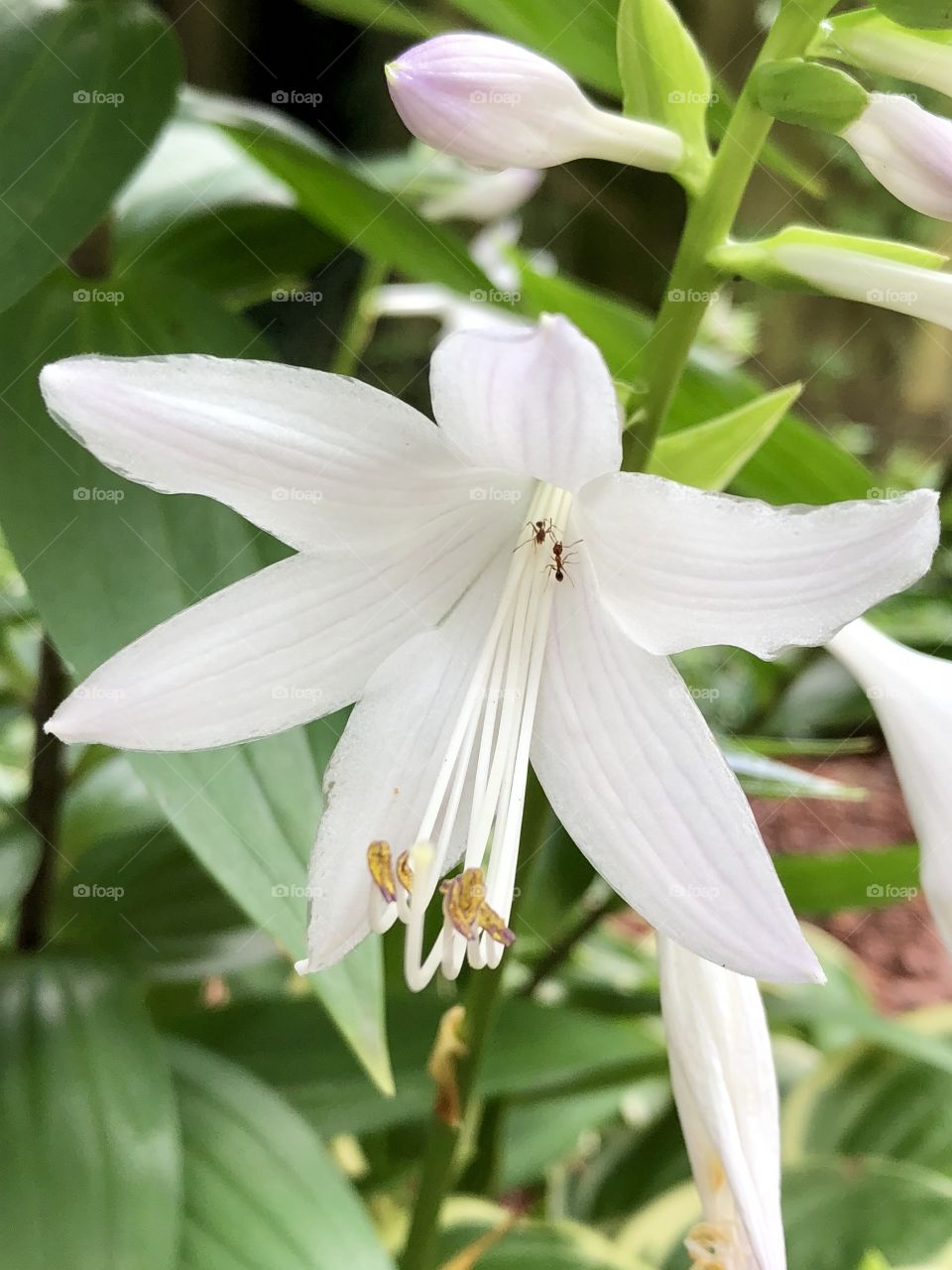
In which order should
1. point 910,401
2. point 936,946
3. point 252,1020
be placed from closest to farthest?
1. point 252,1020
2. point 936,946
3. point 910,401

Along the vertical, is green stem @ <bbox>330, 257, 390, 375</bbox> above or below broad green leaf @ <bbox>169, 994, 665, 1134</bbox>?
above

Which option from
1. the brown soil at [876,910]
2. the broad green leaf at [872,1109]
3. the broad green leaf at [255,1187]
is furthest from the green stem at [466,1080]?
the brown soil at [876,910]

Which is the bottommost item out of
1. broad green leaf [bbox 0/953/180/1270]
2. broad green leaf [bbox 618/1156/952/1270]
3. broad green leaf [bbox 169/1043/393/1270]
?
broad green leaf [bbox 618/1156/952/1270]

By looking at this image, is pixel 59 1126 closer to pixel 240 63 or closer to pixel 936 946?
pixel 936 946

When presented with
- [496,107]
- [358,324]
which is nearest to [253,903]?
[496,107]

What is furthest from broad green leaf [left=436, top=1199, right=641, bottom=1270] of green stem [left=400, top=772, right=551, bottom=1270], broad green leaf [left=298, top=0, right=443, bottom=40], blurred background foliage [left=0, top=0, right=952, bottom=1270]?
broad green leaf [left=298, top=0, right=443, bottom=40]

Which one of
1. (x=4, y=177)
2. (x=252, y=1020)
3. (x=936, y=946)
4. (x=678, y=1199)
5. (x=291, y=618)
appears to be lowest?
(x=936, y=946)

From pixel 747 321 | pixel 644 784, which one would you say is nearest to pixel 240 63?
pixel 747 321

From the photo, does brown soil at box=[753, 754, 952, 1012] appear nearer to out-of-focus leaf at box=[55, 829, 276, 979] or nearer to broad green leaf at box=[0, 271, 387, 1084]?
out-of-focus leaf at box=[55, 829, 276, 979]
